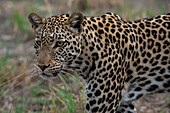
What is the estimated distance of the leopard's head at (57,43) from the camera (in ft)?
14.6

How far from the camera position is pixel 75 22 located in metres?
4.53

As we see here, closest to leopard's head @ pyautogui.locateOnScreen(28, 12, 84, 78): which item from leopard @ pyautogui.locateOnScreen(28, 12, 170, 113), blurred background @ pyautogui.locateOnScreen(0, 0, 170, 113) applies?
leopard @ pyautogui.locateOnScreen(28, 12, 170, 113)

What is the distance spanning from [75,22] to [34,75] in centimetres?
92

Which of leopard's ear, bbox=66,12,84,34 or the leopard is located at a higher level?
leopard's ear, bbox=66,12,84,34

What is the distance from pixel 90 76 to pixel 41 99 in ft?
8.84

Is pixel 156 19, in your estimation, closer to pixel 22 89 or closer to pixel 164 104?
pixel 164 104

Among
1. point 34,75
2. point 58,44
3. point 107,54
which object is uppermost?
point 58,44

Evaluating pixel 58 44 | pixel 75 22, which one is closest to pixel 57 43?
pixel 58 44

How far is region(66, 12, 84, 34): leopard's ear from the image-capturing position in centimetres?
449

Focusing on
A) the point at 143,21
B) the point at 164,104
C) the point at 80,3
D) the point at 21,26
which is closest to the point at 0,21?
the point at 21,26

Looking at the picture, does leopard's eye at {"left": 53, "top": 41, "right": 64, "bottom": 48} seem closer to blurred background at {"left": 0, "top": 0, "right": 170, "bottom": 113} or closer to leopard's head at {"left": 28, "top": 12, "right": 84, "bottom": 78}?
leopard's head at {"left": 28, "top": 12, "right": 84, "bottom": 78}

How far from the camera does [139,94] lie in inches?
198

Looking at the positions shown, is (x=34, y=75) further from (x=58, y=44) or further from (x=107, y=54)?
(x=107, y=54)

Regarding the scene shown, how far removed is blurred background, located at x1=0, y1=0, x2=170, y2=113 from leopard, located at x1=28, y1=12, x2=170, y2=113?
380mm
